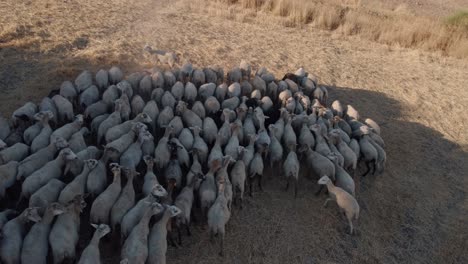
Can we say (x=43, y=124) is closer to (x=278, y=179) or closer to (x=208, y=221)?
(x=208, y=221)

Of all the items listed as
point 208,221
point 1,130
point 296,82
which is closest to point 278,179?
point 208,221

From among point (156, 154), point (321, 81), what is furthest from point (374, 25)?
point (156, 154)

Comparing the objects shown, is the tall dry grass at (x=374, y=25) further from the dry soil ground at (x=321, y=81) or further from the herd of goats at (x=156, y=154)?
the herd of goats at (x=156, y=154)

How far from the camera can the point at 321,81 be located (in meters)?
13.5

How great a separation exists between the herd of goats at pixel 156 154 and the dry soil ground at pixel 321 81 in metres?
0.48

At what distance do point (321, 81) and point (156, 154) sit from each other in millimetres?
7039

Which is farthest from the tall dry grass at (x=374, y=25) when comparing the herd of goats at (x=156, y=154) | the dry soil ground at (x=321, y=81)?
the herd of goats at (x=156, y=154)

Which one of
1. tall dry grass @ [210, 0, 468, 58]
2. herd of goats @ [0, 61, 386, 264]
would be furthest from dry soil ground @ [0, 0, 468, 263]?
tall dry grass @ [210, 0, 468, 58]

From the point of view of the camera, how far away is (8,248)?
19.5 feet

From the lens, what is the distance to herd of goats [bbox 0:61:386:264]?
6.45m

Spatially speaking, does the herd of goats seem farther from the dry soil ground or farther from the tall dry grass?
the tall dry grass

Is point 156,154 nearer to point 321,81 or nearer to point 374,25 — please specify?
point 321,81

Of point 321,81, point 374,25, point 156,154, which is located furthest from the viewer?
point 374,25

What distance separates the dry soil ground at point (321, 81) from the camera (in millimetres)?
7762
